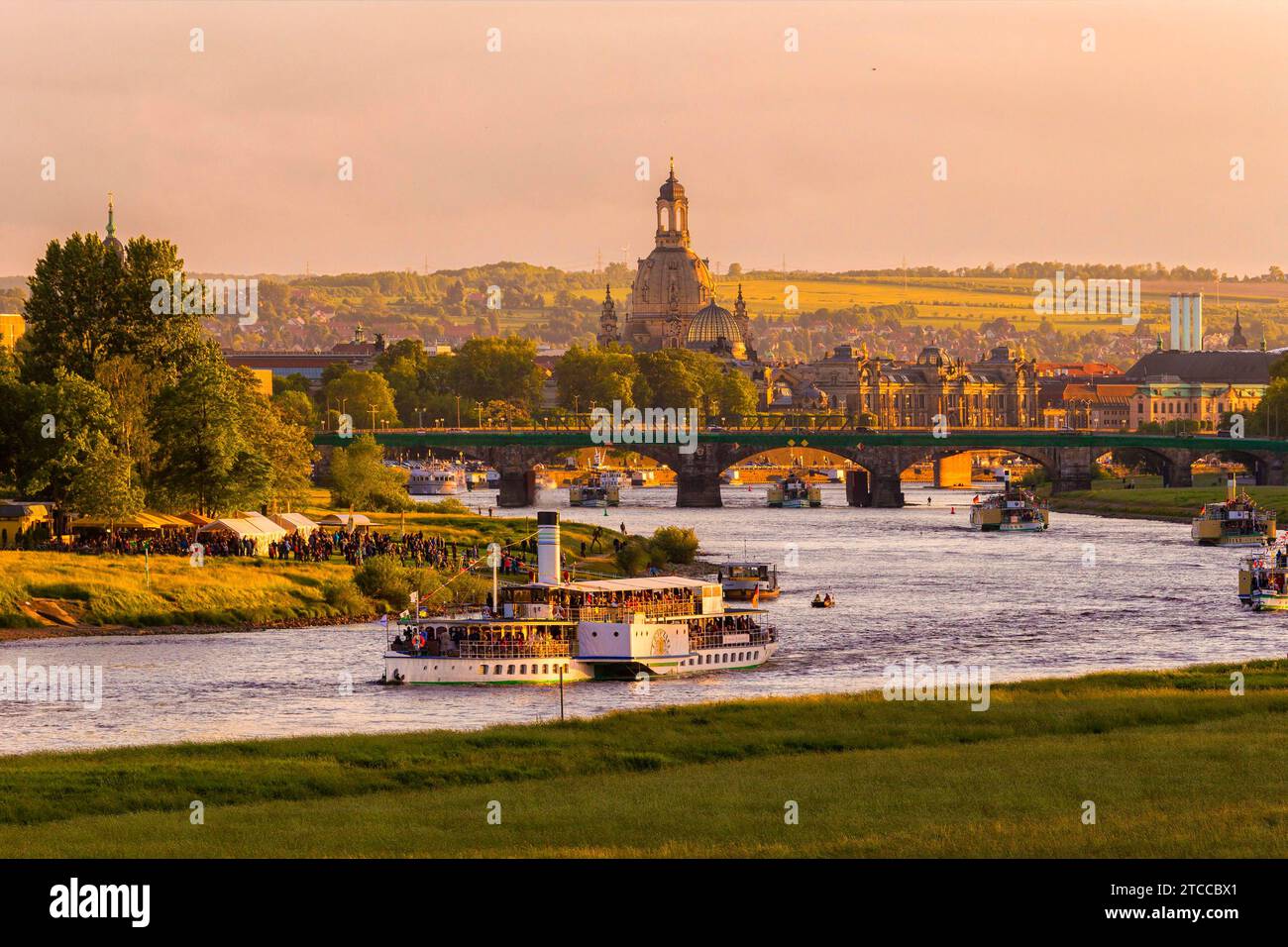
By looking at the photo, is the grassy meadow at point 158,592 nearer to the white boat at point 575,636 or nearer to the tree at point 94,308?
the white boat at point 575,636

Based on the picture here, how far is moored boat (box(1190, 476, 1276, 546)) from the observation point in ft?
495

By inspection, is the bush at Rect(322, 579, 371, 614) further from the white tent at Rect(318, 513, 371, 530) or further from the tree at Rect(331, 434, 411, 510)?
the tree at Rect(331, 434, 411, 510)

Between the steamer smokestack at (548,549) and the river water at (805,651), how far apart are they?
6696 millimetres

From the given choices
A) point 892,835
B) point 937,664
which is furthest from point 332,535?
point 892,835

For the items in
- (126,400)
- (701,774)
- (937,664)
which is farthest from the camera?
(126,400)

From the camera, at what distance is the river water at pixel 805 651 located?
60031 mm

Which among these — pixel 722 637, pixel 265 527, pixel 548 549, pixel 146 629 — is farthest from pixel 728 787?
pixel 265 527

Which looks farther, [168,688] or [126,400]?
[126,400]

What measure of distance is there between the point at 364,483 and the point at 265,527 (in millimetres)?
45302
